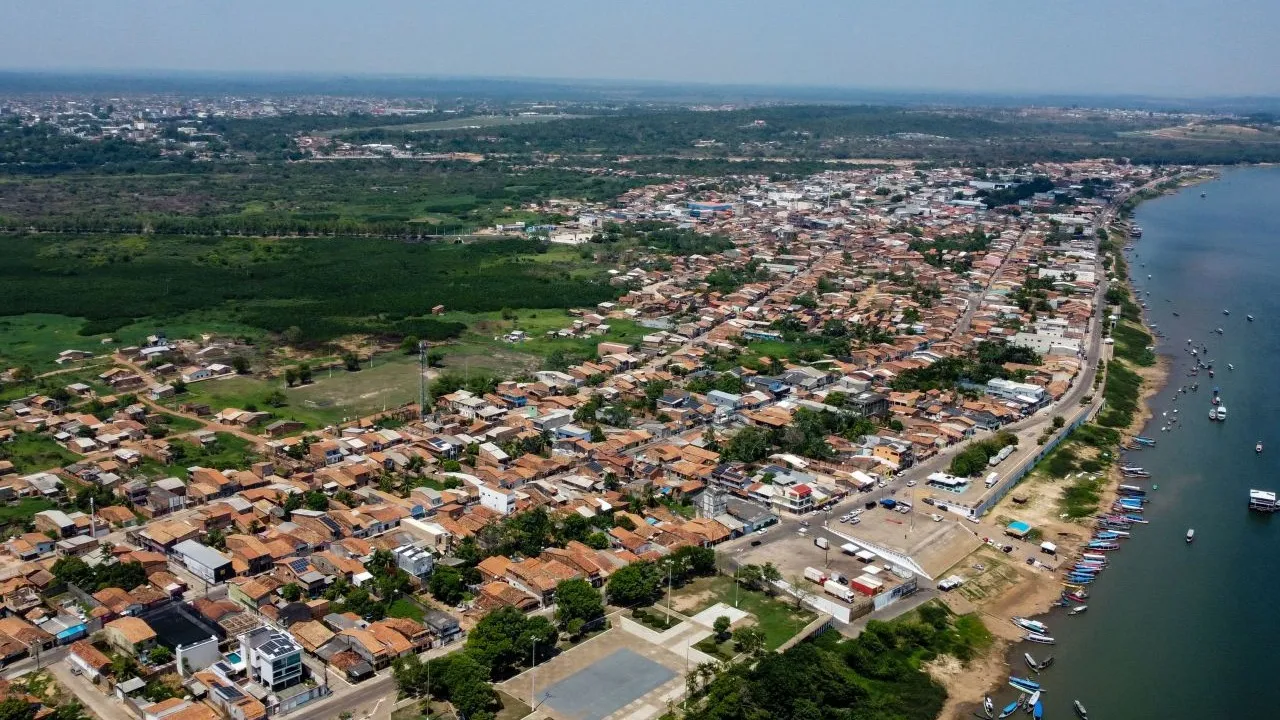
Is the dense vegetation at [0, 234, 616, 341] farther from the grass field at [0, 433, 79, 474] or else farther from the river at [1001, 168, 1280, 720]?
the river at [1001, 168, 1280, 720]

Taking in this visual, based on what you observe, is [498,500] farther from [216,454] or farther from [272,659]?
[216,454]

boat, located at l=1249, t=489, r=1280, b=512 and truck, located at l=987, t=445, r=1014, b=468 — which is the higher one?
truck, located at l=987, t=445, r=1014, b=468

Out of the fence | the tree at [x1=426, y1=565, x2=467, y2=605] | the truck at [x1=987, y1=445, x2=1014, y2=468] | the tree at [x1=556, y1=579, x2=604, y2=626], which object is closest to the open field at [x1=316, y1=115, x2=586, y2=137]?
the fence

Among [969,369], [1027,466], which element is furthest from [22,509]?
[969,369]

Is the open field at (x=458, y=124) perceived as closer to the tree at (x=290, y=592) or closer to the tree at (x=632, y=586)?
the tree at (x=290, y=592)

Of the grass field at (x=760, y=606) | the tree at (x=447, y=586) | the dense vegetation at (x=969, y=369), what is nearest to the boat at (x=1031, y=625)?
the grass field at (x=760, y=606)

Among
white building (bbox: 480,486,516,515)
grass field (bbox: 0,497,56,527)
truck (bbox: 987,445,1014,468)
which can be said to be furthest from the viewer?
truck (bbox: 987,445,1014,468)
